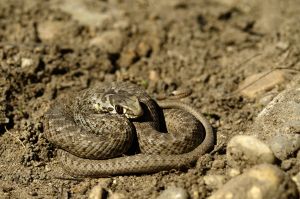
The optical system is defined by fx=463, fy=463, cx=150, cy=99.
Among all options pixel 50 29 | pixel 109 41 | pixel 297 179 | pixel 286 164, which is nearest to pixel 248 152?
pixel 286 164

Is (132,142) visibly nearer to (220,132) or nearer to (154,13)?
(220,132)

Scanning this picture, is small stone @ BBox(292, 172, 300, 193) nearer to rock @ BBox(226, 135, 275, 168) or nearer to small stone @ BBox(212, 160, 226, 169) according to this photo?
rock @ BBox(226, 135, 275, 168)

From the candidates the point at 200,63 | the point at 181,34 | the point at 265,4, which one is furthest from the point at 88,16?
the point at 265,4

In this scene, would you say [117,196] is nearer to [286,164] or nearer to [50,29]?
[286,164]

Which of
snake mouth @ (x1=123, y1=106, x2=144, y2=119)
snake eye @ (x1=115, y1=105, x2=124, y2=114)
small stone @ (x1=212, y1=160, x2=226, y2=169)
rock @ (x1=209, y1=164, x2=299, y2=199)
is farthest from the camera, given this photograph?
snake eye @ (x1=115, y1=105, x2=124, y2=114)

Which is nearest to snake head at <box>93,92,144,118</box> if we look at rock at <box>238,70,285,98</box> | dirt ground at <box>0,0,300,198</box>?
dirt ground at <box>0,0,300,198</box>

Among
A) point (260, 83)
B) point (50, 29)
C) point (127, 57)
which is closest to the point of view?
Result: point (260, 83)
